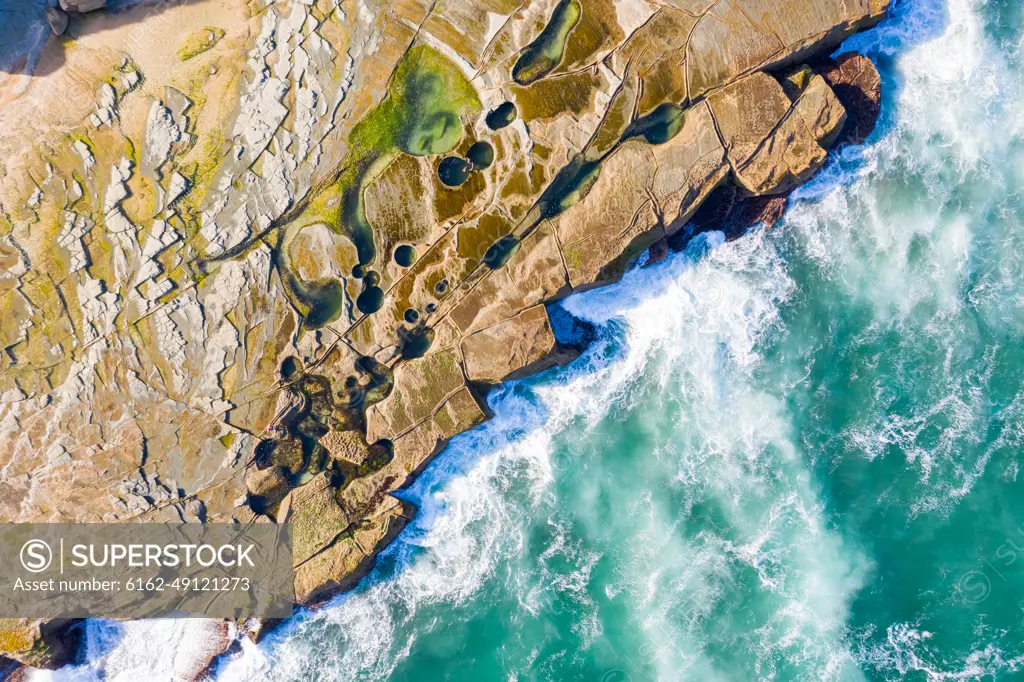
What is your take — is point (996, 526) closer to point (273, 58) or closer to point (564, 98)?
point (564, 98)

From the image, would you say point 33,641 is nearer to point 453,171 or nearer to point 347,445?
point 347,445

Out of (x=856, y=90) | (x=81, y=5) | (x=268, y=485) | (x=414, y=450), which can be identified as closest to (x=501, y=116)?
(x=414, y=450)

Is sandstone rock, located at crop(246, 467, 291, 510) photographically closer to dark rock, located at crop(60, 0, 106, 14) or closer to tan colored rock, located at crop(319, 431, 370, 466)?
tan colored rock, located at crop(319, 431, 370, 466)

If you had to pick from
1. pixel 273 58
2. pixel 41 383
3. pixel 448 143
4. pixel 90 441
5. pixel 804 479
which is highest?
pixel 273 58

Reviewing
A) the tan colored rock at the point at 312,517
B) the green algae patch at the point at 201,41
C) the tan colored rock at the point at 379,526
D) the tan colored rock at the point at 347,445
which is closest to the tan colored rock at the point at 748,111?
the tan colored rock at the point at 347,445

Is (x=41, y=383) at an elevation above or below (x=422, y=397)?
above

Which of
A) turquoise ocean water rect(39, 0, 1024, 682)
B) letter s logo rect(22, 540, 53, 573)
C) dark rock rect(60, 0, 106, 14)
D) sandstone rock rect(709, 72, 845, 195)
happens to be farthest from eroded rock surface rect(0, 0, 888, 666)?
turquoise ocean water rect(39, 0, 1024, 682)

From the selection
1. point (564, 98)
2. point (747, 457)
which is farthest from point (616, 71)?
point (747, 457)

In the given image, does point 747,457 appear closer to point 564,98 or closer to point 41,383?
point 564,98

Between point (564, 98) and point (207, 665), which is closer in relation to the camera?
point (564, 98)
